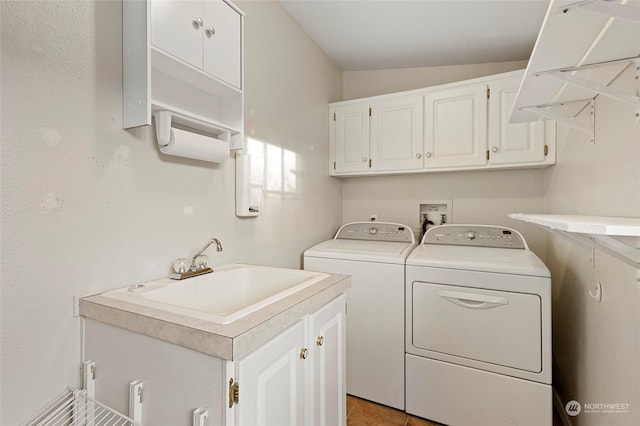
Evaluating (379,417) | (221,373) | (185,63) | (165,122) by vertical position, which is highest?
(185,63)

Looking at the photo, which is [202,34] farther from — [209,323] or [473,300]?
[473,300]

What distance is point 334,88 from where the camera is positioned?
289 cm

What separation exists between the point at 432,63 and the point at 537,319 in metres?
2.18

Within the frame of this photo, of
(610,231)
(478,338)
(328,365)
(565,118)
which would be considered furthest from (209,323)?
(565,118)

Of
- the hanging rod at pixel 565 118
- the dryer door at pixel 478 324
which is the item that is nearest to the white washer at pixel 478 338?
the dryer door at pixel 478 324

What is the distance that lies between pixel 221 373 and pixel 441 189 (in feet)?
7.97

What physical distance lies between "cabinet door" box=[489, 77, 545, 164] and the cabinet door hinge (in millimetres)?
2236

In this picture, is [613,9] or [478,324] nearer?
[613,9]

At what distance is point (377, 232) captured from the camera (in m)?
2.63

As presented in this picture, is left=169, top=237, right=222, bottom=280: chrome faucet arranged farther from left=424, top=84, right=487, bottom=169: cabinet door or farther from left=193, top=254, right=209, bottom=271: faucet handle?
left=424, top=84, right=487, bottom=169: cabinet door

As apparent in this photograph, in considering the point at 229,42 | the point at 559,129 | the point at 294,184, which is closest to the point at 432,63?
the point at 559,129

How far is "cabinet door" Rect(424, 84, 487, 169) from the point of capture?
2.24 meters

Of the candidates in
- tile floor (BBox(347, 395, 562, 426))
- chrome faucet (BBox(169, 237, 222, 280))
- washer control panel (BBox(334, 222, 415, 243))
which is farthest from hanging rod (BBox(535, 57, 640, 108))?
tile floor (BBox(347, 395, 562, 426))

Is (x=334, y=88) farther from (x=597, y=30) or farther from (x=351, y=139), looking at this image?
(x=597, y=30)
